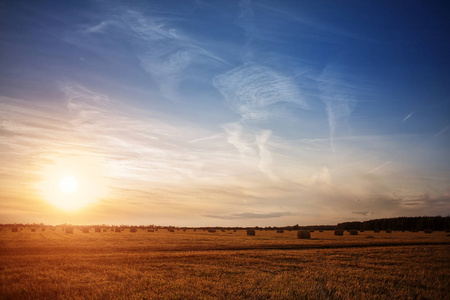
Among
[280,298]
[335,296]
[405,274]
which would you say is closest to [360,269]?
[405,274]

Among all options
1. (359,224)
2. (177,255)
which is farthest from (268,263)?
(359,224)

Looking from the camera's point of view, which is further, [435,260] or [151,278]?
[435,260]

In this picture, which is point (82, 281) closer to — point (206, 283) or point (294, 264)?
point (206, 283)

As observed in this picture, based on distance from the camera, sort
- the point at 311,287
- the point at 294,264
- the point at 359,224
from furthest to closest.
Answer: the point at 359,224
the point at 294,264
the point at 311,287

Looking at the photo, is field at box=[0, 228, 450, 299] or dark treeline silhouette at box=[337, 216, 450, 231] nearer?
field at box=[0, 228, 450, 299]

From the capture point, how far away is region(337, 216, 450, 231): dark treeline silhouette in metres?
106

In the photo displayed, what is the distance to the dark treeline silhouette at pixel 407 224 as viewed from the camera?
106 meters

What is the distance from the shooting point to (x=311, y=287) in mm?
12195

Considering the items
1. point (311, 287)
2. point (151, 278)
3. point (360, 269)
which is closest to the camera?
point (311, 287)

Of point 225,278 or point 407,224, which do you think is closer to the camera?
point 225,278

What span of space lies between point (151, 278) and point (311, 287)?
22.6 ft

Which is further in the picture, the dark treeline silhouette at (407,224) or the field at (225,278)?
the dark treeline silhouette at (407,224)

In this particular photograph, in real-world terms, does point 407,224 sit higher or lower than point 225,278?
lower

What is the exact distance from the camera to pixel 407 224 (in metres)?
122
